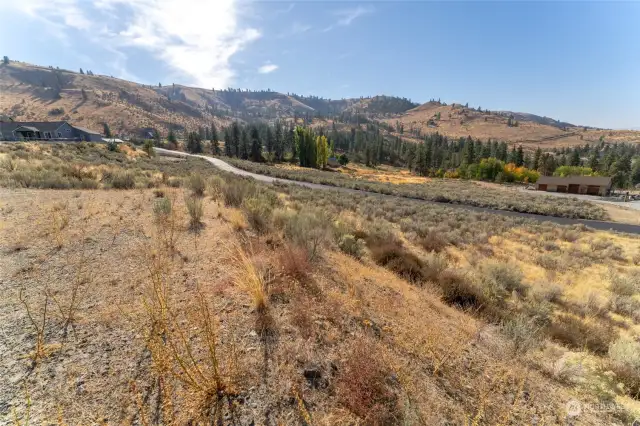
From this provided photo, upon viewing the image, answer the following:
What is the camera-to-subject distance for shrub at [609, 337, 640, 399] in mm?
4209

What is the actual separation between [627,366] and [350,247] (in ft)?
19.6

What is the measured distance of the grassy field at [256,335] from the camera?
2.54 meters

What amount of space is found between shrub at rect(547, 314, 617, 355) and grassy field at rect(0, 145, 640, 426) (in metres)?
0.05

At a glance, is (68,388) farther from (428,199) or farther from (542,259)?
(428,199)

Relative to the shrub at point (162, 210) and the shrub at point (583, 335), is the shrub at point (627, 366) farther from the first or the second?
the shrub at point (162, 210)

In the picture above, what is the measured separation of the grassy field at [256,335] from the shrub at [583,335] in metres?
0.05

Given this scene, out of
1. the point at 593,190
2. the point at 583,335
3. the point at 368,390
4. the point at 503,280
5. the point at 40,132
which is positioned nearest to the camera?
the point at 368,390

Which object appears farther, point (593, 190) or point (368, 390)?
point (593, 190)

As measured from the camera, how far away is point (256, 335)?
334 cm

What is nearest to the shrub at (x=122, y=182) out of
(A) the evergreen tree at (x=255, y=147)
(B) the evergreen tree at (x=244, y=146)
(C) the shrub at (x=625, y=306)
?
(C) the shrub at (x=625, y=306)

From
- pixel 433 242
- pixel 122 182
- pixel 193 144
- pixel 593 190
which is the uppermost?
pixel 193 144

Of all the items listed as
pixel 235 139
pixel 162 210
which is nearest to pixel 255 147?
pixel 235 139

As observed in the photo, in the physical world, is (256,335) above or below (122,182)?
below

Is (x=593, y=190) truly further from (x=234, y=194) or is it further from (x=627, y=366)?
(x=234, y=194)
